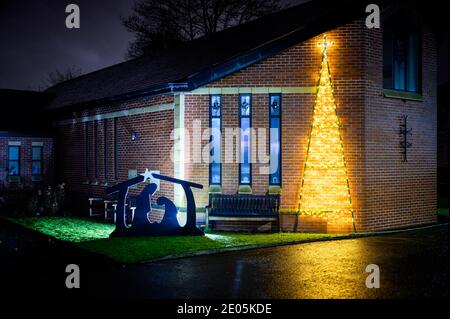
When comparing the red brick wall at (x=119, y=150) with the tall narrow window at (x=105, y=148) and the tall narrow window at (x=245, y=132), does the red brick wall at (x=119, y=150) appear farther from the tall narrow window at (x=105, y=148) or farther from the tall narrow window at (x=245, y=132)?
the tall narrow window at (x=245, y=132)

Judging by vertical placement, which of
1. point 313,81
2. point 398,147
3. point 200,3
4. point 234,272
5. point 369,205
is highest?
point 200,3

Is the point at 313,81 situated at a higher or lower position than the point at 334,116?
higher

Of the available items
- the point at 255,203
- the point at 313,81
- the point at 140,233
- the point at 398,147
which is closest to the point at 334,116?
the point at 313,81

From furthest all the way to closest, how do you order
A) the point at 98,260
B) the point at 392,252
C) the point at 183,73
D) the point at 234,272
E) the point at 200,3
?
1. the point at 200,3
2. the point at 183,73
3. the point at 392,252
4. the point at 98,260
5. the point at 234,272

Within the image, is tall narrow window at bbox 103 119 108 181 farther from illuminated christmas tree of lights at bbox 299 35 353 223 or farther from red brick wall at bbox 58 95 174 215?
illuminated christmas tree of lights at bbox 299 35 353 223

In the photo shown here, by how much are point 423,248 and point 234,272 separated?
4.45 meters

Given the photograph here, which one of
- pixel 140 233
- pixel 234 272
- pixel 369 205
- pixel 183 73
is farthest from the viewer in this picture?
pixel 183 73

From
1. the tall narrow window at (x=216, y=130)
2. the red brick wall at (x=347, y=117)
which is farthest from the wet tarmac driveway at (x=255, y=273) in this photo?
the tall narrow window at (x=216, y=130)

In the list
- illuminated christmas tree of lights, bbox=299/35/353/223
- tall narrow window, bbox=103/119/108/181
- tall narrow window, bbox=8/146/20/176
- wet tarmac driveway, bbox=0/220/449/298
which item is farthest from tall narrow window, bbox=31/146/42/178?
illuminated christmas tree of lights, bbox=299/35/353/223

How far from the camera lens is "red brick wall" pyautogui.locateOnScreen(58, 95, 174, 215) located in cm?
1362

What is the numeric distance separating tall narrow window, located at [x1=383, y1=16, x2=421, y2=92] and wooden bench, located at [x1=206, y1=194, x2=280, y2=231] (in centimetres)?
451

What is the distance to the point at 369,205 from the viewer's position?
12.5 m

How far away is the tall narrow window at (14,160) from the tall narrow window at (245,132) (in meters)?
11.2

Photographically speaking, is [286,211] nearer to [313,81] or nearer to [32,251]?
[313,81]
